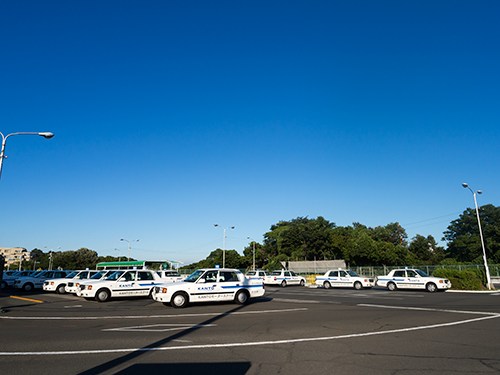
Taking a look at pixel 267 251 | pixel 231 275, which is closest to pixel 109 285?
pixel 231 275

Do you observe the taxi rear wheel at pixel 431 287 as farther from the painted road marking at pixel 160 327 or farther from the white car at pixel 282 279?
the painted road marking at pixel 160 327

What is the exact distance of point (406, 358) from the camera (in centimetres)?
692

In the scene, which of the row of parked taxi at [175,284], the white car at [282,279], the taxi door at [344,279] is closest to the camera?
the row of parked taxi at [175,284]

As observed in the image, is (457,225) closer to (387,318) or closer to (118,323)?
(387,318)

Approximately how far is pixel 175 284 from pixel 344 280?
2035 cm

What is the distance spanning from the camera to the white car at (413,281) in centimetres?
2695

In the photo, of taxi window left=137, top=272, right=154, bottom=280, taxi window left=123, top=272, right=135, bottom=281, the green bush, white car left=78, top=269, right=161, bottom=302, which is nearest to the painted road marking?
white car left=78, top=269, right=161, bottom=302

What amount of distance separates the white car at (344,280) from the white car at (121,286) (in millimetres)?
17590

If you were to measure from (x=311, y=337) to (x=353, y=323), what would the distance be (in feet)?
9.57

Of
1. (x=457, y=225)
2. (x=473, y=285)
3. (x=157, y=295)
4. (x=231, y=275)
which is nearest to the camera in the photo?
(x=157, y=295)

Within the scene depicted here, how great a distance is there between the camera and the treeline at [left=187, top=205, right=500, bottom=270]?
226ft

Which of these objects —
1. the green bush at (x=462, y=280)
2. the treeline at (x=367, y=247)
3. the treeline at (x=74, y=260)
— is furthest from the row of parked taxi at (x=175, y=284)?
the treeline at (x=74, y=260)

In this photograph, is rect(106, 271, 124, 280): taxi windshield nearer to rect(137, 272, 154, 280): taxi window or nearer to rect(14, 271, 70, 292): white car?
rect(137, 272, 154, 280): taxi window

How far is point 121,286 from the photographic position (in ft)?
64.5
